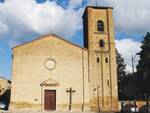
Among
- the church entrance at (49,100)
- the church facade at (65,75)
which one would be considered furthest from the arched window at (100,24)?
the church entrance at (49,100)

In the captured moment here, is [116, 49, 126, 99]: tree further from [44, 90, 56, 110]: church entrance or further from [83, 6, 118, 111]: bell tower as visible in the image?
[44, 90, 56, 110]: church entrance

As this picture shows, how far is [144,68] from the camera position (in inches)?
2211

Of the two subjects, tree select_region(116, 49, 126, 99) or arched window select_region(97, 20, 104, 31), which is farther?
tree select_region(116, 49, 126, 99)

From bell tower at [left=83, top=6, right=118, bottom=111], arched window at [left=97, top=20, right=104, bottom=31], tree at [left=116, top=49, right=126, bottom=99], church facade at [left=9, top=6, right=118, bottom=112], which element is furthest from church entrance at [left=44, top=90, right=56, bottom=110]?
tree at [left=116, top=49, right=126, bottom=99]

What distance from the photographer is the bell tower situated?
47.6m

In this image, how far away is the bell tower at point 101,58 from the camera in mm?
47562

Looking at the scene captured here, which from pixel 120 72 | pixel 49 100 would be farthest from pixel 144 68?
pixel 120 72

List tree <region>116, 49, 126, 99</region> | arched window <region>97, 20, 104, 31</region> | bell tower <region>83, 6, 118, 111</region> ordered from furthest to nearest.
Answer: tree <region>116, 49, 126, 99</region>, arched window <region>97, 20, 104, 31</region>, bell tower <region>83, 6, 118, 111</region>

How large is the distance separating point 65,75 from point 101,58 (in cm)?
590

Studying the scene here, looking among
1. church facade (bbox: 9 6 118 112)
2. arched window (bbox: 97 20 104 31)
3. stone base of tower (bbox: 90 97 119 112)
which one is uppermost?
arched window (bbox: 97 20 104 31)

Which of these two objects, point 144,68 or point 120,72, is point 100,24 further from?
point 120,72

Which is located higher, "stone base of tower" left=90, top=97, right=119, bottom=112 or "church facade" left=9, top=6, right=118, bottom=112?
"church facade" left=9, top=6, right=118, bottom=112

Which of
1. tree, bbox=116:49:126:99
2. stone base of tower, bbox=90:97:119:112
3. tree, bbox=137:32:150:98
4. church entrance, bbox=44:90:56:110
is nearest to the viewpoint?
church entrance, bbox=44:90:56:110

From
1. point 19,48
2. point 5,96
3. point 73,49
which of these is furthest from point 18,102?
point 5,96
